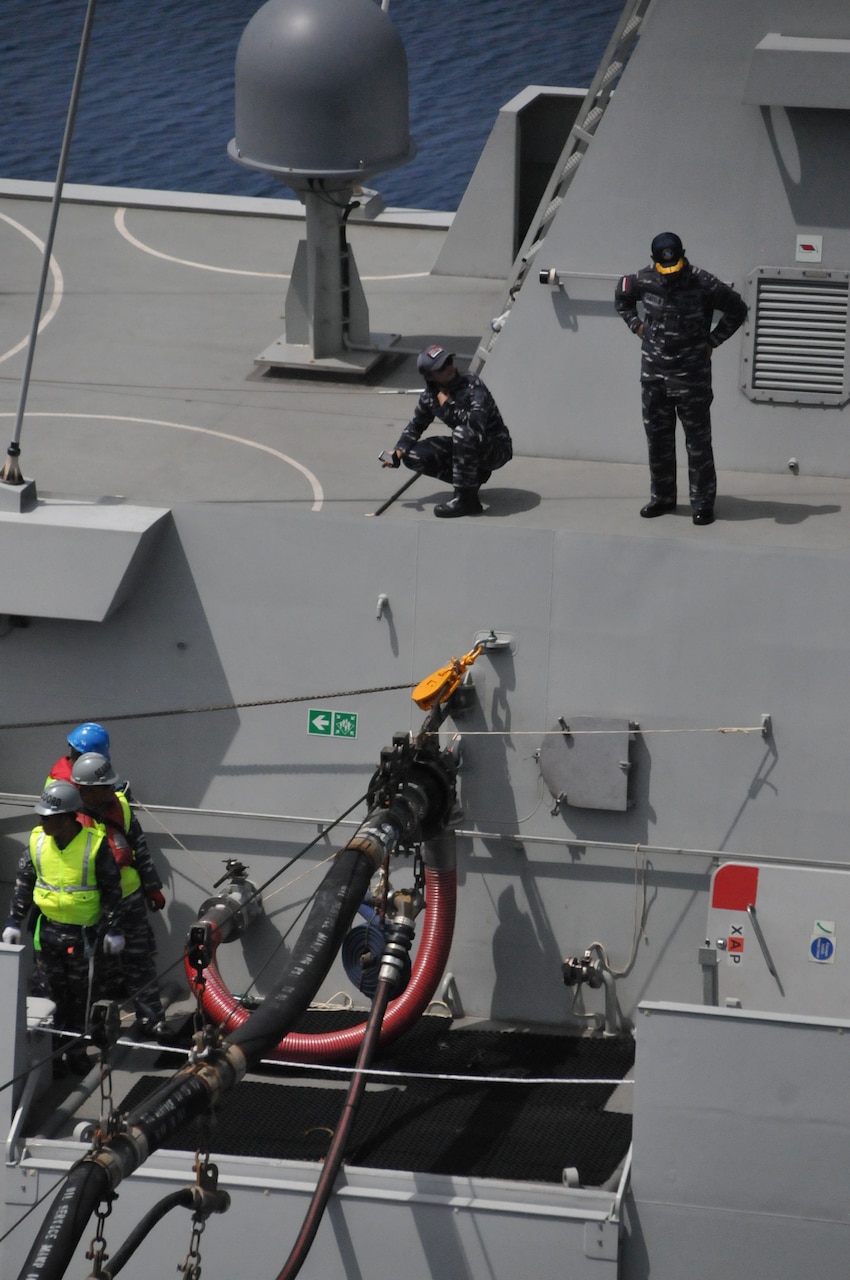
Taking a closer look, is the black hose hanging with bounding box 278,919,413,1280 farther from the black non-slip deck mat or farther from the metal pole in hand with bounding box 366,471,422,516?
the metal pole in hand with bounding box 366,471,422,516

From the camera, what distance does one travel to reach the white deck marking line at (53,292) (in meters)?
11.1

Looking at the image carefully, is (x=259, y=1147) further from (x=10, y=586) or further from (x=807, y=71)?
(x=807, y=71)

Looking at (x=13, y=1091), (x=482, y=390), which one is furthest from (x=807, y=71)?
(x=13, y=1091)

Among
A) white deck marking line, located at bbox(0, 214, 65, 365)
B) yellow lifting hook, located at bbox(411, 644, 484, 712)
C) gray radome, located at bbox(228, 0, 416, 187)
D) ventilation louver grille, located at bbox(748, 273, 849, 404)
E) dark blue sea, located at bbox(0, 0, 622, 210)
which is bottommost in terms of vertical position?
yellow lifting hook, located at bbox(411, 644, 484, 712)

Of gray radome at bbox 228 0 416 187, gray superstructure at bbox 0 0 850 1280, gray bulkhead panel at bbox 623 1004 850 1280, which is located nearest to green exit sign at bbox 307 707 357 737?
gray superstructure at bbox 0 0 850 1280

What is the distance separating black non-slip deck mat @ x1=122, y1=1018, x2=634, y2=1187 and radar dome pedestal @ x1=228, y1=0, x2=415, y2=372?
15.7 ft

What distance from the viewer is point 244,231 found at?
1369cm

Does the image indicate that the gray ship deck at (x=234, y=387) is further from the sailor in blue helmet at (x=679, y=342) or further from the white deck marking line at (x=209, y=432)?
the sailor in blue helmet at (x=679, y=342)

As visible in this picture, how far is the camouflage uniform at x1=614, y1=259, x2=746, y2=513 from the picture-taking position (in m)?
8.11

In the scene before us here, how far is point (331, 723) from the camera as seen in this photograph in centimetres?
841

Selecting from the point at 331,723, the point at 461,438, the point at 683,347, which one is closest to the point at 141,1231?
the point at 331,723

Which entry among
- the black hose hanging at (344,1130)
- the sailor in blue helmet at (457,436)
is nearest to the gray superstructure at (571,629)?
the sailor in blue helmet at (457,436)

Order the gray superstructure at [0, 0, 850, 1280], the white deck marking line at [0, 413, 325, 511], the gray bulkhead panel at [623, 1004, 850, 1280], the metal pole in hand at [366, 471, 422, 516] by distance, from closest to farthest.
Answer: the gray bulkhead panel at [623, 1004, 850, 1280]
the gray superstructure at [0, 0, 850, 1280]
the metal pole in hand at [366, 471, 422, 516]
the white deck marking line at [0, 413, 325, 511]

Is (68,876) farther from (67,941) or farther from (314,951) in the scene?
(314,951)
